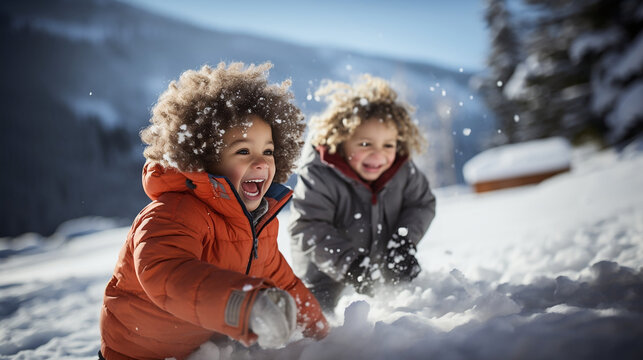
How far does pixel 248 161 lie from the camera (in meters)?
1.34

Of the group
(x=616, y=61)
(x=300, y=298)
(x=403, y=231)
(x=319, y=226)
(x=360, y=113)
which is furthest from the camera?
(x=616, y=61)

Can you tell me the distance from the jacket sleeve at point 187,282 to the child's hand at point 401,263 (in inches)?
45.5

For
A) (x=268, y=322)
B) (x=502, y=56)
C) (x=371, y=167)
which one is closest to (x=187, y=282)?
(x=268, y=322)

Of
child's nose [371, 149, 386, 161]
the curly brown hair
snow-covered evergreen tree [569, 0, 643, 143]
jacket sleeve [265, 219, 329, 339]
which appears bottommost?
jacket sleeve [265, 219, 329, 339]

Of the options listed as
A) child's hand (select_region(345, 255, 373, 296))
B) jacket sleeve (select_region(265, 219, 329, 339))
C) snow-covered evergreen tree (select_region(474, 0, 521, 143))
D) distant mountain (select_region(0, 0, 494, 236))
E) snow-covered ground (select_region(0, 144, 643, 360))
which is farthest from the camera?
snow-covered evergreen tree (select_region(474, 0, 521, 143))

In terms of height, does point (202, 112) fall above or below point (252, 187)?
above

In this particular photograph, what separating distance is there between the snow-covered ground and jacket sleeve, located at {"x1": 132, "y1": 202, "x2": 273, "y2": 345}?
0.41m

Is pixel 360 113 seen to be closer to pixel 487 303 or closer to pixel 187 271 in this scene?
pixel 487 303

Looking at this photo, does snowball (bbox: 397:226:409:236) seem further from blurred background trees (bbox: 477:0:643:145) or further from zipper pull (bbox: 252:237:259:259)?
blurred background trees (bbox: 477:0:643:145)

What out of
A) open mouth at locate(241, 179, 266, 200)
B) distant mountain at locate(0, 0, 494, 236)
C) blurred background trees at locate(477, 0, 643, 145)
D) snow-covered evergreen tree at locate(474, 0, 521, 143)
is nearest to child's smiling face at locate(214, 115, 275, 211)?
open mouth at locate(241, 179, 266, 200)

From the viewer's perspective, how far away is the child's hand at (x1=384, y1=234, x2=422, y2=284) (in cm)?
192

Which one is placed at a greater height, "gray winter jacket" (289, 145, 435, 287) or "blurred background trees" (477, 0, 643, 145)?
"blurred background trees" (477, 0, 643, 145)

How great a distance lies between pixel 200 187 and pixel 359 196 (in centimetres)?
117

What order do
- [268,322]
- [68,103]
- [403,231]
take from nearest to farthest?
[268,322], [403,231], [68,103]
